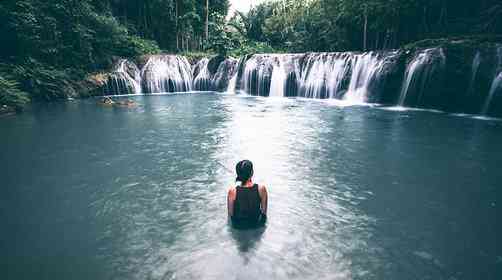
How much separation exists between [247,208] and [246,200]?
0.18m

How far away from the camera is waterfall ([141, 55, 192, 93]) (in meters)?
25.8

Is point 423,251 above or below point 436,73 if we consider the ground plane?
below

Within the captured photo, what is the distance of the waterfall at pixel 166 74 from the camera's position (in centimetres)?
2577

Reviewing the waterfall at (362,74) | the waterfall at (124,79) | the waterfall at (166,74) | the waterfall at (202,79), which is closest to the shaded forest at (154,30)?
the waterfall at (124,79)

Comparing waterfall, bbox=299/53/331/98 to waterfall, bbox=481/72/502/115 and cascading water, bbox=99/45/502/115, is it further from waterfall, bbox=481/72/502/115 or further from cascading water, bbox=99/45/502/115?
waterfall, bbox=481/72/502/115

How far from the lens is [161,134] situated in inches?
440

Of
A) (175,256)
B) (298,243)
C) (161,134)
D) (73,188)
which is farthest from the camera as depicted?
(161,134)

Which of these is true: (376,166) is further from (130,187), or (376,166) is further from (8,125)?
(8,125)

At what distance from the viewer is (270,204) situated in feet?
19.0

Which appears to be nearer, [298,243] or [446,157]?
[298,243]

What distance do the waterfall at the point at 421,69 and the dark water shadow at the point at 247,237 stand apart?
1458cm

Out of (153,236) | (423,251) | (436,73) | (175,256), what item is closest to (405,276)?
(423,251)

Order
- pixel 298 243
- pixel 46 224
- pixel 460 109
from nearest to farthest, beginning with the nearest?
1. pixel 298 243
2. pixel 46 224
3. pixel 460 109

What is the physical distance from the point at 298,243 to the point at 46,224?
3.82 meters
